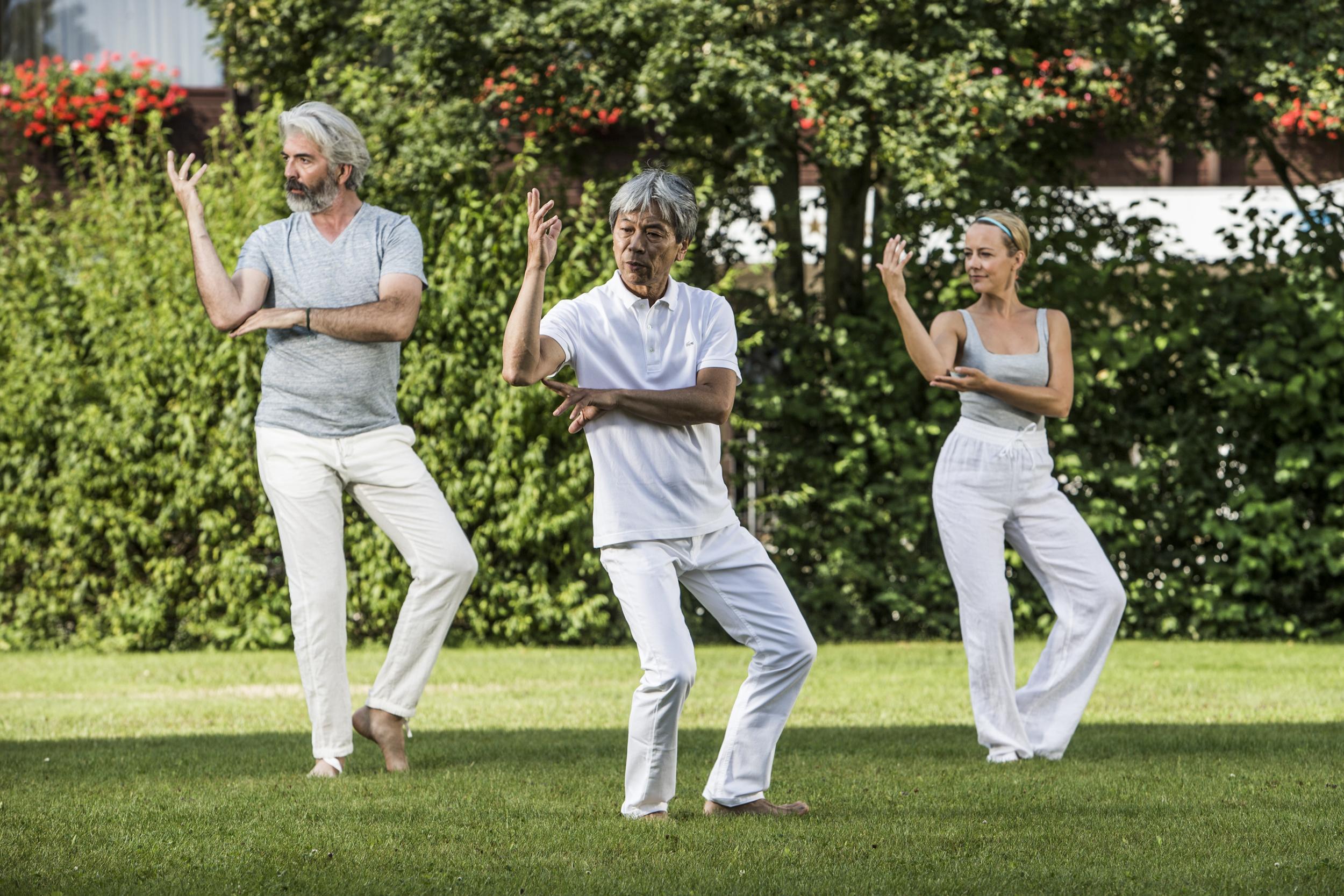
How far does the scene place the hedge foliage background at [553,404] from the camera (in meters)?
11.7

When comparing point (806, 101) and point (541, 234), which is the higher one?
point (806, 101)

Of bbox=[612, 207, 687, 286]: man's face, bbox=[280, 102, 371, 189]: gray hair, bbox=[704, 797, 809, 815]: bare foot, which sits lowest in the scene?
bbox=[704, 797, 809, 815]: bare foot

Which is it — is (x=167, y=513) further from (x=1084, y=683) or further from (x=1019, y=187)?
(x=1084, y=683)

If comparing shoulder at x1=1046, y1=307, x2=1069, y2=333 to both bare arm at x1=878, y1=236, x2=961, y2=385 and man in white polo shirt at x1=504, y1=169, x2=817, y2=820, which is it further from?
man in white polo shirt at x1=504, y1=169, x2=817, y2=820

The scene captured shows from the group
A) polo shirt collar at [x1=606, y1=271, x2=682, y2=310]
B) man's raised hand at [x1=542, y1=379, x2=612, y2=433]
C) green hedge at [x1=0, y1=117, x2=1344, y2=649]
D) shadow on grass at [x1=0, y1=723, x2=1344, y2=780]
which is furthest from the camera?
green hedge at [x1=0, y1=117, x2=1344, y2=649]

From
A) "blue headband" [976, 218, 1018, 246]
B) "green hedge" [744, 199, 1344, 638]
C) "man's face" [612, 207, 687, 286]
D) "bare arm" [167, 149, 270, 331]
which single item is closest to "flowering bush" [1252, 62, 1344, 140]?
"green hedge" [744, 199, 1344, 638]

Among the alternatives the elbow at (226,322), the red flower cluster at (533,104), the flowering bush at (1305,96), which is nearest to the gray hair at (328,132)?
the elbow at (226,322)

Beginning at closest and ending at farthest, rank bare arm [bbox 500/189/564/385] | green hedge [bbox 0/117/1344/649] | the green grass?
the green grass → bare arm [bbox 500/189/564/385] → green hedge [bbox 0/117/1344/649]

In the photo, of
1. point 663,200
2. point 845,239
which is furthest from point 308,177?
point 845,239

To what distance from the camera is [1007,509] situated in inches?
265

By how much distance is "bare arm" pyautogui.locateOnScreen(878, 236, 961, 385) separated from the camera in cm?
649

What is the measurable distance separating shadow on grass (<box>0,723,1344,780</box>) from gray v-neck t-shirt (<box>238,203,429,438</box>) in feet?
4.33

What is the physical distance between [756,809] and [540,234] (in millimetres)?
1857

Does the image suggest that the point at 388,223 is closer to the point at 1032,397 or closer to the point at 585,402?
the point at 585,402
